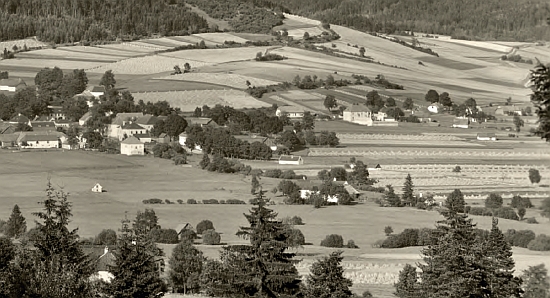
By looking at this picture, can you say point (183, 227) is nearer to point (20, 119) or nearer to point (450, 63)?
point (20, 119)

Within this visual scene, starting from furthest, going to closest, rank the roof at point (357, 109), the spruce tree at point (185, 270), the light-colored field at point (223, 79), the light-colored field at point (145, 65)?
the light-colored field at point (145, 65)
the light-colored field at point (223, 79)
the roof at point (357, 109)
the spruce tree at point (185, 270)

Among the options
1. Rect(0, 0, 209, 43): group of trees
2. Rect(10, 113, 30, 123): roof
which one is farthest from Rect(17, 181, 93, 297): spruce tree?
Rect(0, 0, 209, 43): group of trees

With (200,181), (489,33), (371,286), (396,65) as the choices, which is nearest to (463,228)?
(371,286)

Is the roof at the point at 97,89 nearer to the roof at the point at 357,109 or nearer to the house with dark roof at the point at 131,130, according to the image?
the house with dark roof at the point at 131,130

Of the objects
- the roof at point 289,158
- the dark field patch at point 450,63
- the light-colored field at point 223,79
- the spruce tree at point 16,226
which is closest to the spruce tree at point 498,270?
the spruce tree at point 16,226

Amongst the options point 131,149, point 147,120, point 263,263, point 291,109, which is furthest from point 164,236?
point 291,109

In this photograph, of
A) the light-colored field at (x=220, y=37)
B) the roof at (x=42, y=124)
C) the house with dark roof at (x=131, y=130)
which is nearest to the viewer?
the house with dark roof at (x=131, y=130)

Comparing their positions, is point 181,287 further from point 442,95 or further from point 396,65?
point 396,65
